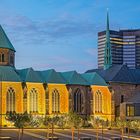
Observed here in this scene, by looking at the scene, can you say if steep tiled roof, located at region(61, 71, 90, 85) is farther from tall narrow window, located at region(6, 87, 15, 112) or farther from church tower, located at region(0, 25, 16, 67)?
tall narrow window, located at region(6, 87, 15, 112)

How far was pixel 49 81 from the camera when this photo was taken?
136 m

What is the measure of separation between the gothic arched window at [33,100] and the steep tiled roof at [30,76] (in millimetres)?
2526

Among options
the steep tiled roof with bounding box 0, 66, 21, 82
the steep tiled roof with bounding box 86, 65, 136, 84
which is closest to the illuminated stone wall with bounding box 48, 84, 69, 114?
the steep tiled roof with bounding box 0, 66, 21, 82

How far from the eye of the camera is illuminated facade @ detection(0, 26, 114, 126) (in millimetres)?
129375

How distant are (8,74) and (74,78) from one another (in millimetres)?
19076

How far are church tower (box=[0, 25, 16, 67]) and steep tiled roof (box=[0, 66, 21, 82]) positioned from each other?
3294 mm

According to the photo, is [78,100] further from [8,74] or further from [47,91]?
[8,74]

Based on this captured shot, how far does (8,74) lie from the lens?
131 meters

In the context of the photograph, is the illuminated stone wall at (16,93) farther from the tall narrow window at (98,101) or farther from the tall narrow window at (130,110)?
the tall narrow window at (130,110)

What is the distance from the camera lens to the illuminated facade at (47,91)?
129 meters

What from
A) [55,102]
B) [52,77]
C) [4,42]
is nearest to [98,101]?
[55,102]

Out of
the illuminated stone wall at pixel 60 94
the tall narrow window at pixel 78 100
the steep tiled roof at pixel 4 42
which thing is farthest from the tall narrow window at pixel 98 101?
the steep tiled roof at pixel 4 42

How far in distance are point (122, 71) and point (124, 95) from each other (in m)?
7.76

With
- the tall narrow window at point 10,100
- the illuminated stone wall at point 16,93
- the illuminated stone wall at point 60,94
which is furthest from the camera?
the illuminated stone wall at point 60,94
